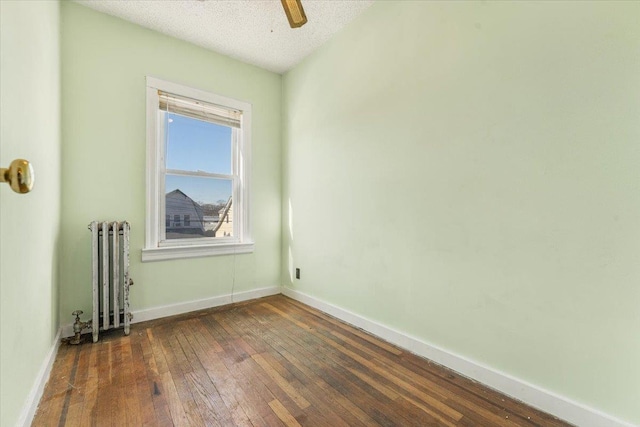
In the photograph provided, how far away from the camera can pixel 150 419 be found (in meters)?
1.42

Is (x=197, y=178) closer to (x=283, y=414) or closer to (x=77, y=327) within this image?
(x=77, y=327)

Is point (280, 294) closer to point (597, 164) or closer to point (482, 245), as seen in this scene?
point (482, 245)

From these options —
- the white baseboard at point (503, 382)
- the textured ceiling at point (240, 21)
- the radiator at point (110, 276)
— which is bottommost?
the white baseboard at point (503, 382)

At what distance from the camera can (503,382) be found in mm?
1614

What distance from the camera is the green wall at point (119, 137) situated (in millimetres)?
2318

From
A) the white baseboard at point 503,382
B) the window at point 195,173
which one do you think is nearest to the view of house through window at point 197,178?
the window at point 195,173

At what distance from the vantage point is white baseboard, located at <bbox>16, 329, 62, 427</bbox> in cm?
131

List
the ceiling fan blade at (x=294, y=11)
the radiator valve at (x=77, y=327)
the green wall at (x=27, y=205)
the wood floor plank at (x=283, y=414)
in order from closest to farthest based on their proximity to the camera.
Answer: the green wall at (x=27, y=205) → the wood floor plank at (x=283, y=414) → the ceiling fan blade at (x=294, y=11) → the radiator valve at (x=77, y=327)

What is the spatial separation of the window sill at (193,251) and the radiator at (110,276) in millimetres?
263

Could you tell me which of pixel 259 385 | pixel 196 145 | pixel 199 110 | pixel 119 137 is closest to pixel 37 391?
pixel 259 385

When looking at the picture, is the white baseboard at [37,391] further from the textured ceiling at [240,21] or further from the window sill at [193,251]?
the textured ceiling at [240,21]

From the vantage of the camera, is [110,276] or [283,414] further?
[110,276]

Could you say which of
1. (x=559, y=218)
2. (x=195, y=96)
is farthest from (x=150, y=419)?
(x=195, y=96)

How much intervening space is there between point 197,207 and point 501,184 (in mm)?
2731
